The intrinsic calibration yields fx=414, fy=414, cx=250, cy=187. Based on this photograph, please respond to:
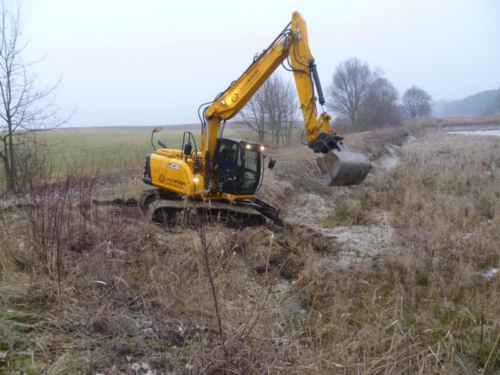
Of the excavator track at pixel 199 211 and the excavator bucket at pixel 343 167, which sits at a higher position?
the excavator bucket at pixel 343 167

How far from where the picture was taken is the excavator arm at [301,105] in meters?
6.76

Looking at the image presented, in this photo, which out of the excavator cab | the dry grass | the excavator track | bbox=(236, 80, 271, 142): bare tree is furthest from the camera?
bbox=(236, 80, 271, 142): bare tree

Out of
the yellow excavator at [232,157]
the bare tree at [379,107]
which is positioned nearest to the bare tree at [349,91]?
the bare tree at [379,107]

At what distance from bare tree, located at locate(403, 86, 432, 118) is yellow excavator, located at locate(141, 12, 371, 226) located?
79773 mm

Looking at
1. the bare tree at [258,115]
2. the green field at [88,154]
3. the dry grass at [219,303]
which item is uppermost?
the bare tree at [258,115]

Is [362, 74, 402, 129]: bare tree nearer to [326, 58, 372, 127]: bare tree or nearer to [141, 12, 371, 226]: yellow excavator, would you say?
[326, 58, 372, 127]: bare tree

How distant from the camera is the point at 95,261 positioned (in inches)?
166

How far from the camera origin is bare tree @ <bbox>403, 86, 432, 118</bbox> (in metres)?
80.7

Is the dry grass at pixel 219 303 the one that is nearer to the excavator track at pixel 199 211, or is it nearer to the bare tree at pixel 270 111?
the excavator track at pixel 199 211

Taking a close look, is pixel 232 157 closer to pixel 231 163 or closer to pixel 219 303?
pixel 231 163

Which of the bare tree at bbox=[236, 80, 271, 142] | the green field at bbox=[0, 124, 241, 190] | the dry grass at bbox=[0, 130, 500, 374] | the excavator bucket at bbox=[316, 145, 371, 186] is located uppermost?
the bare tree at bbox=[236, 80, 271, 142]

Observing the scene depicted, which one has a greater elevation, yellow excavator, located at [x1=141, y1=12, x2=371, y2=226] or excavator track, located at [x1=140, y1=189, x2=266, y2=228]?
yellow excavator, located at [x1=141, y1=12, x2=371, y2=226]

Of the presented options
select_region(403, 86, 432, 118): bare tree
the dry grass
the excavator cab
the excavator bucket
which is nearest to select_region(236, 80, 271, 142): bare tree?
the excavator cab

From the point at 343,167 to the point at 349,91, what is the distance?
51.0 m
